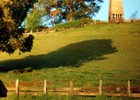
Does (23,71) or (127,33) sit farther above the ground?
(127,33)

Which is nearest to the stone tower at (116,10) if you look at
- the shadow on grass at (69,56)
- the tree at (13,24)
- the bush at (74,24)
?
the bush at (74,24)

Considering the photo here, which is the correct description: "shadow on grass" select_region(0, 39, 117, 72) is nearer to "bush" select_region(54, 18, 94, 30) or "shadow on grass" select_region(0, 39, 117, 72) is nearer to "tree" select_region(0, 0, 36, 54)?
"tree" select_region(0, 0, 36, 54)

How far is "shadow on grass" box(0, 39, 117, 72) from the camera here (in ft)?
191

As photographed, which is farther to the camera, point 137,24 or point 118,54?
point 137,24

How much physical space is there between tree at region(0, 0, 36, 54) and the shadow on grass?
12.1ft

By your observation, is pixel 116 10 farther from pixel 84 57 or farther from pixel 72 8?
pixel 84 57

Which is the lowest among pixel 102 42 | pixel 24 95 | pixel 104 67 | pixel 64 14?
pixel 24 95

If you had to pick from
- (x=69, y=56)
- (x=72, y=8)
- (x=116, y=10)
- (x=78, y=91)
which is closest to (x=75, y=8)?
(x=72, y=8)

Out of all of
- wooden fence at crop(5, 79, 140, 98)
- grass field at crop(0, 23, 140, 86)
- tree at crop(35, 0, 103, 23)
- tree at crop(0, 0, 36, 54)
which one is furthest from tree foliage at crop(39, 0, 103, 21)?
wooden fence at crop(5, 79, 140, 98)

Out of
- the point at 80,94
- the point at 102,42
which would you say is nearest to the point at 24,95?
the point at 80,94

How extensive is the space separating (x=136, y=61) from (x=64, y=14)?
233 feet

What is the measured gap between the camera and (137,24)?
327 ft

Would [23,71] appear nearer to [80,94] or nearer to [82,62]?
[82,62]

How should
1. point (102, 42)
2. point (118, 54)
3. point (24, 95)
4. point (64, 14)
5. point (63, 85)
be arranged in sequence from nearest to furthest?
point (24, 95) < point (63, 85) < point (118, 54) < point (102, 42) < point (64, 14)
